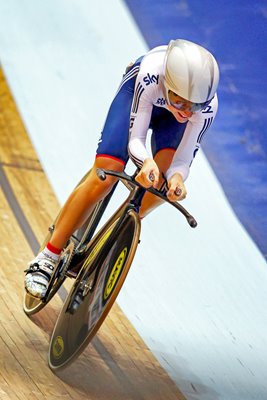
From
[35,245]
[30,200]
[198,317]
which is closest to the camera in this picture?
[198,317]

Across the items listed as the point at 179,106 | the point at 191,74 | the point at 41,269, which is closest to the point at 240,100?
the point at 41,269

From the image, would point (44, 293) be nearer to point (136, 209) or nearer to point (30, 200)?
point (136, 209)

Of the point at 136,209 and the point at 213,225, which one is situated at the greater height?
the point at 136,209

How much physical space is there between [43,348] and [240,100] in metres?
2.73

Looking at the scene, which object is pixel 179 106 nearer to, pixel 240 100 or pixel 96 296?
pixel 96 296

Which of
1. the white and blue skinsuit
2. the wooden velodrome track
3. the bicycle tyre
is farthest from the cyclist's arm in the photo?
the wooden velodrome track

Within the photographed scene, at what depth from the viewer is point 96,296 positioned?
13.8 ft

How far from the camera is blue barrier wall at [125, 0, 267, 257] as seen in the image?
21.0 ft

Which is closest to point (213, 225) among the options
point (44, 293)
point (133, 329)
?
point (133, 329)

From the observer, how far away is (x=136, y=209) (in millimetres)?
4223

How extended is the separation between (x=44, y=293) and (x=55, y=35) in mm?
4339

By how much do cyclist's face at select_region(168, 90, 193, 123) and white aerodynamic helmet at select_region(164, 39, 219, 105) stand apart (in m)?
0.03

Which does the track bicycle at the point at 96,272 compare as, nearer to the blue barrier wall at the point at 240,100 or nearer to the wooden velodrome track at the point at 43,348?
the wooden velodrome track at the point at 43,348

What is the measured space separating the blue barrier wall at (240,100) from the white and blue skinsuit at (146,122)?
6.06 ft
